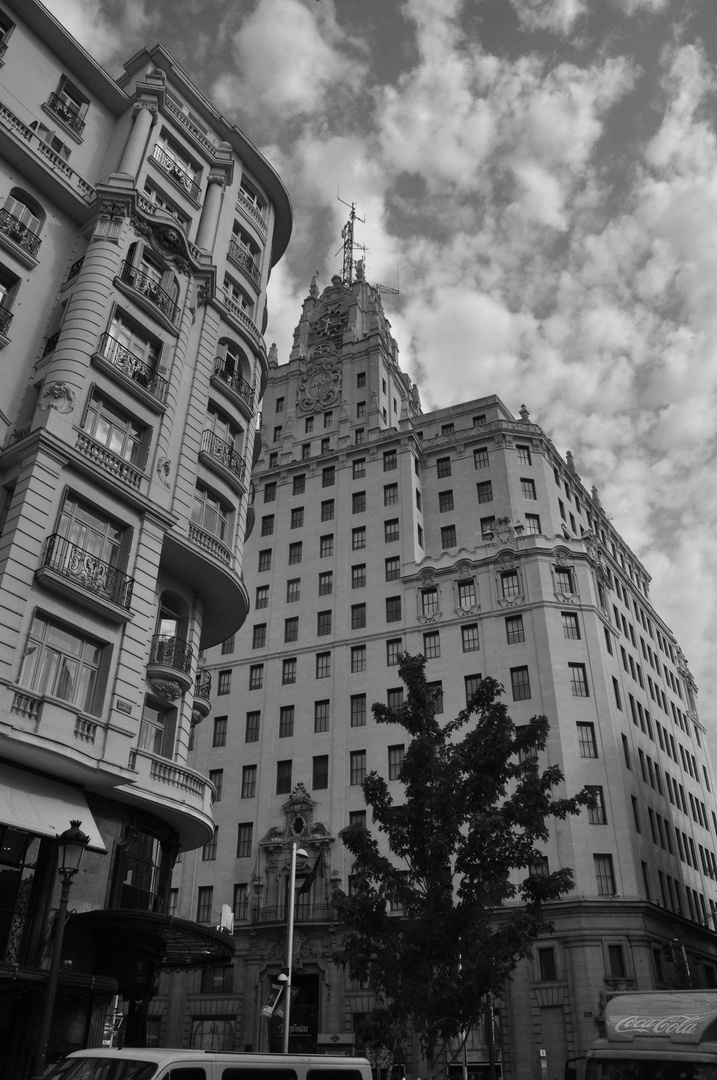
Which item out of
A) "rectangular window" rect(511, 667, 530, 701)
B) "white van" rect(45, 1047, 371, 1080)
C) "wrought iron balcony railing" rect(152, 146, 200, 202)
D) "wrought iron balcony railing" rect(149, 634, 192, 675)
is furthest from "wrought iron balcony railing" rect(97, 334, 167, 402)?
"rectangular window" rect(511, 667, 530, 701)

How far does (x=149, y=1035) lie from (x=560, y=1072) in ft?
75.1

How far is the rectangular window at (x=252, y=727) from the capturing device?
186ft

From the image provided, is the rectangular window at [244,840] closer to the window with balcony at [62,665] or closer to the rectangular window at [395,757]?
the rectangular window at [395,757]

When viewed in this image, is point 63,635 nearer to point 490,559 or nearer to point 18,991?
point 18,991

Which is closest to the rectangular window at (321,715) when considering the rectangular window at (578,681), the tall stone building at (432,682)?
the tall stone building at (432,682)

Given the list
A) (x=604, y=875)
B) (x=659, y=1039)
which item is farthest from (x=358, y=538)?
(x=659, y=1039)

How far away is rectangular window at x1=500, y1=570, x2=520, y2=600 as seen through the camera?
2160 inches

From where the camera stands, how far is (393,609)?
57.5 meters

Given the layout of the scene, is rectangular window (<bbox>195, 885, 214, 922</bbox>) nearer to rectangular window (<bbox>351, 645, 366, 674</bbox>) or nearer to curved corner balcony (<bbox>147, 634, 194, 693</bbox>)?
rectangular window (<bbox>351, 645, 366, 674</bbox>)

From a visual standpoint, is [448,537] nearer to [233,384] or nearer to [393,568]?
[393,568]

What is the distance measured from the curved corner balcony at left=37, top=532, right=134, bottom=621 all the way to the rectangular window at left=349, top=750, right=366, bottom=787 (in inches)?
1231

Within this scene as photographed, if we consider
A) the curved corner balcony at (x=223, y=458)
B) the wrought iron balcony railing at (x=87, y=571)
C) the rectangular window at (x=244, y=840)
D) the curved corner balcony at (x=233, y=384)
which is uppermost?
the curved corner balcony at (x=233, y=384)

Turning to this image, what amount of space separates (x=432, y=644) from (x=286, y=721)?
35.4ft

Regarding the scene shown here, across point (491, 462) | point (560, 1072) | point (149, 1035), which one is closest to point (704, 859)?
point (560, 1072)
